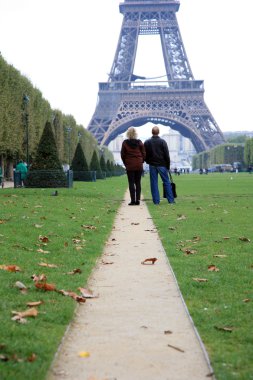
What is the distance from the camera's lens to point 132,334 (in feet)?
14.5

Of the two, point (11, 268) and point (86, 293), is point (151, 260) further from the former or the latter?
point (86, 293)

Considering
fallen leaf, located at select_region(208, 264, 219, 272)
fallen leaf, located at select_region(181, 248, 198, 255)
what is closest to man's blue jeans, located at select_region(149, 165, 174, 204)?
fallen leaf, located at select_region(181, 248, 198, 255)

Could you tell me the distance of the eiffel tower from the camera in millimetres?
113562

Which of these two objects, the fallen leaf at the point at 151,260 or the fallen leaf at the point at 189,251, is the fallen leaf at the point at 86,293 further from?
the fallen leaf at the point at 189,251

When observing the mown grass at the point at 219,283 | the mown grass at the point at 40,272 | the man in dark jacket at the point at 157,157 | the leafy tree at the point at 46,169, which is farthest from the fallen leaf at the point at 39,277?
the leafy tree at the point at 46,169

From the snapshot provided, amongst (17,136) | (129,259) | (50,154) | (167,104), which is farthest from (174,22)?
(129,259)

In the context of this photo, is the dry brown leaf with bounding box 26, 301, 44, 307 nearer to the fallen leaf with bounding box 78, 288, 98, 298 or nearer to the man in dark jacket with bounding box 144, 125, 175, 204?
the fallen leaf with bounding box 78, 288, 98, 298

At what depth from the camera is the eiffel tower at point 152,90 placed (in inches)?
4471

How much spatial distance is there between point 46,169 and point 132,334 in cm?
2631

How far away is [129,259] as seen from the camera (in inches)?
314

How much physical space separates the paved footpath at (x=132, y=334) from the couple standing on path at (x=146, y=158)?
399 inches

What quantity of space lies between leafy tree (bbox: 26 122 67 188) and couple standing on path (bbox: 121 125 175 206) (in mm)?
12519

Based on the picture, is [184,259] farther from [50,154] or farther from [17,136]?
[17,136]

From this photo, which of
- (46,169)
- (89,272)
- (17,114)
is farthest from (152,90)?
(89,272)
